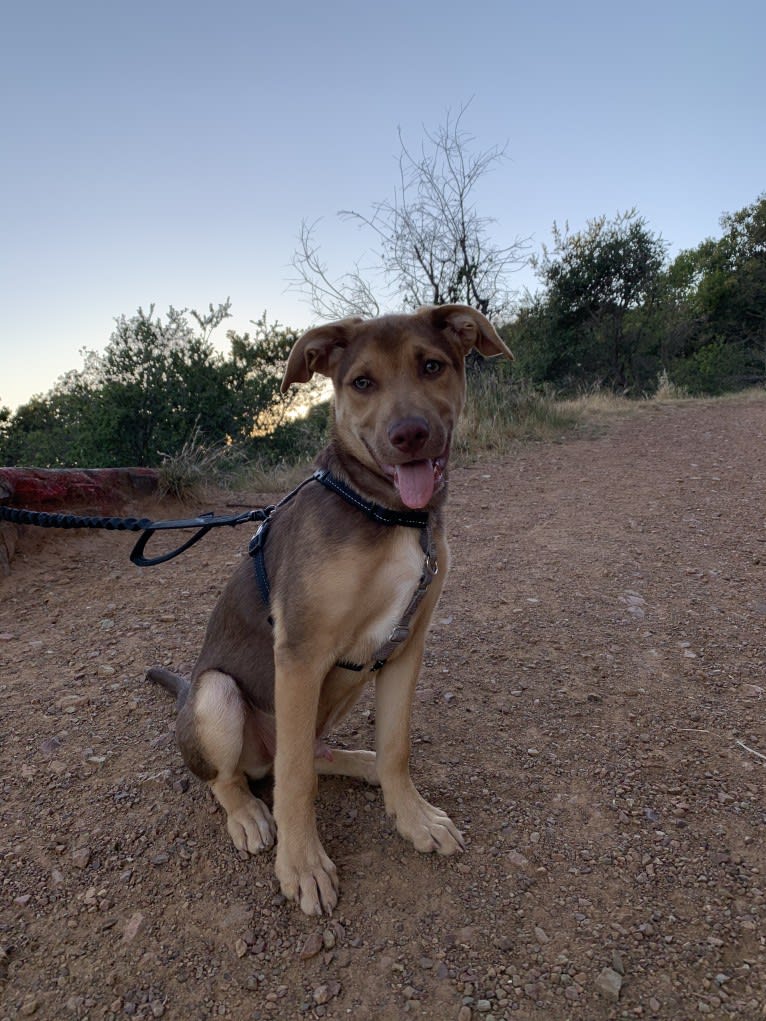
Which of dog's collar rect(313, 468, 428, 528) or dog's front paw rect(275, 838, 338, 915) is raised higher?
dog's collar rect(313, 468, 428, 528)

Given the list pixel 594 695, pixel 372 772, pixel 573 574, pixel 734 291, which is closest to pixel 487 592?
pixel 573 574

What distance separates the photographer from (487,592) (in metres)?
4.84

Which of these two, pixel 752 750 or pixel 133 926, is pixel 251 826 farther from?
pixel 752 750

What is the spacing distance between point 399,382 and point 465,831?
176 centimetres

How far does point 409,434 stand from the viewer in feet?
7.33

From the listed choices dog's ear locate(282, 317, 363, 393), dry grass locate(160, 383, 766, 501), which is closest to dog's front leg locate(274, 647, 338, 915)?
dog's ear locate(282, 317, 363, 393)

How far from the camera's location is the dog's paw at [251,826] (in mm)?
2412

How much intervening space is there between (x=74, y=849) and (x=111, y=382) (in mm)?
9708

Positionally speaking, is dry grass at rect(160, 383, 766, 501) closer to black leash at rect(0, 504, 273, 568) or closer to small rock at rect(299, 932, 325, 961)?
black leash at rect(0, 504, 273, 568)

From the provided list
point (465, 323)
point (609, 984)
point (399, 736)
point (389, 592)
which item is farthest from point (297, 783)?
point (465, 323)

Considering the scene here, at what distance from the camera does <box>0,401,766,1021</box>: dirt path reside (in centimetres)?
189

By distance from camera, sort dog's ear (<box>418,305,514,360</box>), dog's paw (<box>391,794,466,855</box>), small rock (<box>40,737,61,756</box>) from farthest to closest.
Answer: small rock (<box>40,737,61,756</box>) → dog's ear (<box>418,305,514,360</box>) → dog's paw (<box>391,794,466,855</box>)

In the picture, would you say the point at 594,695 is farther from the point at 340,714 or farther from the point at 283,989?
the point at 283,989

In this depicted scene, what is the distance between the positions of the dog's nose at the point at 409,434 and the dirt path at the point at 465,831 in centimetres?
151
